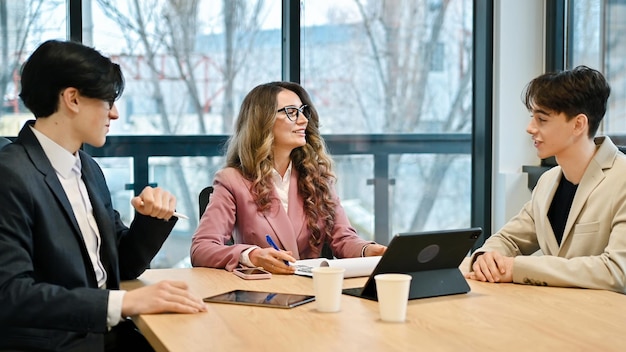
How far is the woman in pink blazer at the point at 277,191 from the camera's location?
2779mm

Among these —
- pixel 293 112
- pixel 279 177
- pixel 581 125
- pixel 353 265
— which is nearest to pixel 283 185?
pixel 279 177

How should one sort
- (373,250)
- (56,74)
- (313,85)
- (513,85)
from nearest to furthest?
(56,74) → (373,250) → (513,85) → (313,85)

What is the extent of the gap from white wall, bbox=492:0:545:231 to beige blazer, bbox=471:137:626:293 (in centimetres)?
160

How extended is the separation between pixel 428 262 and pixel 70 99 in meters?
0.98

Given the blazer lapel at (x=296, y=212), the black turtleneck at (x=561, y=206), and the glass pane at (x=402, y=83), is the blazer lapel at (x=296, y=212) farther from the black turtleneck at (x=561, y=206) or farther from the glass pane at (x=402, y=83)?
the glass pane at (x=402, y=83)

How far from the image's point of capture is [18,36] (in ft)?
12.7

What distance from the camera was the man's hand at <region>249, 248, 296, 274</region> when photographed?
2389 mm

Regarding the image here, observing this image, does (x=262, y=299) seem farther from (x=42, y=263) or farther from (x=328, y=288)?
(x=42, y=263)

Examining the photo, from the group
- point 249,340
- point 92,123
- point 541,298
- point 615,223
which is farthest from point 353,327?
point 615,223

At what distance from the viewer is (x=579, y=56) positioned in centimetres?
414

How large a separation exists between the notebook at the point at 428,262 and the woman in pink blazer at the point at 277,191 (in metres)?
0.56

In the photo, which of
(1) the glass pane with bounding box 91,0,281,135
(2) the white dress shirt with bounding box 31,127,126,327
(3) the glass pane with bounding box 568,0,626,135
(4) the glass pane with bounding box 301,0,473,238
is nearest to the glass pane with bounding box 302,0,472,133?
(4) the glass pane with bounding box 301,0,473,238

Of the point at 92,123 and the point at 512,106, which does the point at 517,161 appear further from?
the point at 92,123

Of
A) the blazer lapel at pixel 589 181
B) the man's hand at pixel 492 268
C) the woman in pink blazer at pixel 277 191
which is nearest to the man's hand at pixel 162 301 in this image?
the woman in pink blazer at pixel 277 191
